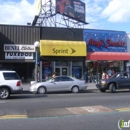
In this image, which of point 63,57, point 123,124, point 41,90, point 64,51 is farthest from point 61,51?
point 123,124

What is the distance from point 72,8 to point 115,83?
16.6m

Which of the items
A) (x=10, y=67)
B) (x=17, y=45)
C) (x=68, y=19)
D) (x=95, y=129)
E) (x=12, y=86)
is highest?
(x=68, y=19)

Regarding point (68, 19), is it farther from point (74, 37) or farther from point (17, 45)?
point (17, 45)

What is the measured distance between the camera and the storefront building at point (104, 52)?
25828 mm

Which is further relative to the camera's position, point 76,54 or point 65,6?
point 65,6

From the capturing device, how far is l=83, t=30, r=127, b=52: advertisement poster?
85.8 feet

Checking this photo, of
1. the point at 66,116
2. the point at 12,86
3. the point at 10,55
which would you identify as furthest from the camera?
the point at 10,55

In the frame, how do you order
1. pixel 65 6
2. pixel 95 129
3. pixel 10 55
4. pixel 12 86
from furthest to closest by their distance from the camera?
pixel 65 6, pixel 10 55, pixel 12 86, pixel 95 129

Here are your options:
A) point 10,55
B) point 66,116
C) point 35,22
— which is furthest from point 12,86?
point 35,22

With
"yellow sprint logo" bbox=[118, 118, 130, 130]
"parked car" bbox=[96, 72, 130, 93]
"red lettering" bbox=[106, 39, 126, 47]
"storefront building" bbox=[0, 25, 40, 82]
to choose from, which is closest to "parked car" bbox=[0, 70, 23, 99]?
"parked car" bbox=[96, 72, 130, 93]

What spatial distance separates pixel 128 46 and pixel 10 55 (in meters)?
Answer: 13.3

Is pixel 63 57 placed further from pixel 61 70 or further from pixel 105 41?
pixel 105 41

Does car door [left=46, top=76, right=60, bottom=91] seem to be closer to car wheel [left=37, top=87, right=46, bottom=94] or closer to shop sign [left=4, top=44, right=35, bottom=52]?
car wheel [left=37, top=87, right=46, bottom=94]

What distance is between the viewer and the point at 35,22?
35.5m
